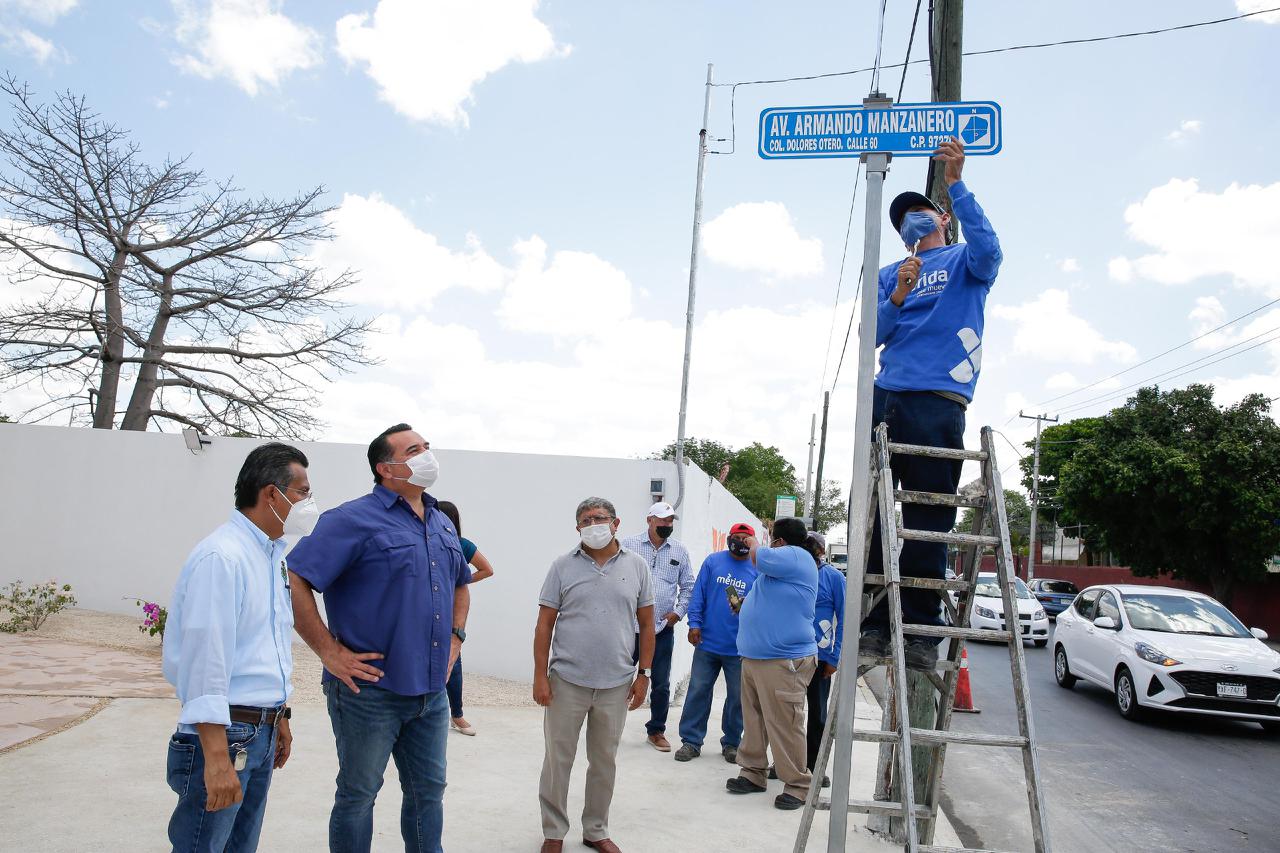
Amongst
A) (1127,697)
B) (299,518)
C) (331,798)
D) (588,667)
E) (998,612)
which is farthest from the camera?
(998,612)

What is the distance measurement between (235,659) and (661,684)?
5142 mm

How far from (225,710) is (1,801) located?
3262 mm

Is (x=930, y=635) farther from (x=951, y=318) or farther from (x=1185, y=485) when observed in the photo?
(x=1185, y=485)

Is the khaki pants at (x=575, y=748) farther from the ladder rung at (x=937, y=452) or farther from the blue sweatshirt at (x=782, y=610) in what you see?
the ladder rung at (x=937, y=452)

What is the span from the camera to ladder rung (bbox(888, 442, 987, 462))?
3496 millimetres

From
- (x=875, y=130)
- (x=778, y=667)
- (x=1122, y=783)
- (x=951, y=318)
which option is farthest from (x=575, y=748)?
(x=1122, y=783)

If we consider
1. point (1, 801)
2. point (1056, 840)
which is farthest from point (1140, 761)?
point (1, 801)

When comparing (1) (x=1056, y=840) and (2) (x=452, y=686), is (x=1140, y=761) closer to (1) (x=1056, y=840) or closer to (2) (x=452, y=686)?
(1) (x=1056, y=840)

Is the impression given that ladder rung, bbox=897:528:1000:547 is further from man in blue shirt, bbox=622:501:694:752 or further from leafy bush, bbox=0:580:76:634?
leafy bush, bbox=0:580:76:634

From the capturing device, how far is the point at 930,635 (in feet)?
11.2

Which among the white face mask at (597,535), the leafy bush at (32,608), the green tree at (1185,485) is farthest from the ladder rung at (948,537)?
the green tree at (1185,485)

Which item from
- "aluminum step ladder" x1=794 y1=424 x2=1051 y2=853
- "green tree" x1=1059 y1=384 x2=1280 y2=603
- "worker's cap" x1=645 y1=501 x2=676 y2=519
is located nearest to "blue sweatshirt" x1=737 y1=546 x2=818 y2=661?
"worker's cap" x1=645 y1=501 x2=676 y2=519

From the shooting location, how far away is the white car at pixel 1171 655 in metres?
9.15

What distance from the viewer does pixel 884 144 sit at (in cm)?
345
